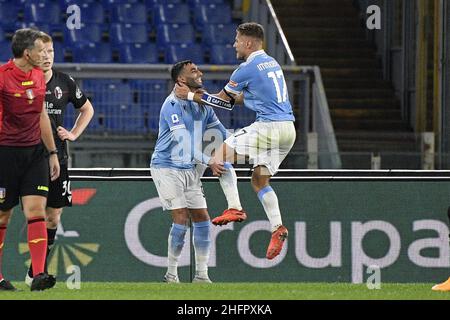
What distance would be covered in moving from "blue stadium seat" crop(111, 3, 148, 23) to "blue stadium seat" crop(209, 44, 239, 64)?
5.02 feet

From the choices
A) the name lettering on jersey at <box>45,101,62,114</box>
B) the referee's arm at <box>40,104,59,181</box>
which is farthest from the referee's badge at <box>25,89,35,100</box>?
the name lettering on jersey at <box>45,101,62,114</box>

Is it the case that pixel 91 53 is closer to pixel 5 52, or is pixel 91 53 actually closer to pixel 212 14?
pixel 5 52

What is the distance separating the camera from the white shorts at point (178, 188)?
1306cm

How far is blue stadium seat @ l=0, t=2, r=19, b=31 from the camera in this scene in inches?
917

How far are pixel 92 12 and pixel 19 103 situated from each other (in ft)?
43.5

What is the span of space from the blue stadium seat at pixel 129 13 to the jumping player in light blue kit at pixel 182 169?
1075 cm

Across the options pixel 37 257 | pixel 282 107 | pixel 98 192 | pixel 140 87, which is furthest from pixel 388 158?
pixel 37 257

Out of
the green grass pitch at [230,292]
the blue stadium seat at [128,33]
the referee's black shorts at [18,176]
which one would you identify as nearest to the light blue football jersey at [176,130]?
the green grass pitch at [230,292]

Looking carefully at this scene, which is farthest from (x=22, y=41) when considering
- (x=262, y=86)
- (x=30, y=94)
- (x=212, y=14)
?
(x=212, y=14)

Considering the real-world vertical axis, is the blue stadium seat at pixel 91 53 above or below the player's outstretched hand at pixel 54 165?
above

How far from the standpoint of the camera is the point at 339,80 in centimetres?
2469

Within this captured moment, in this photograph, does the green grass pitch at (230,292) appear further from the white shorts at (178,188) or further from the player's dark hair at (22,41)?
the player's dark hair at (22,41)
